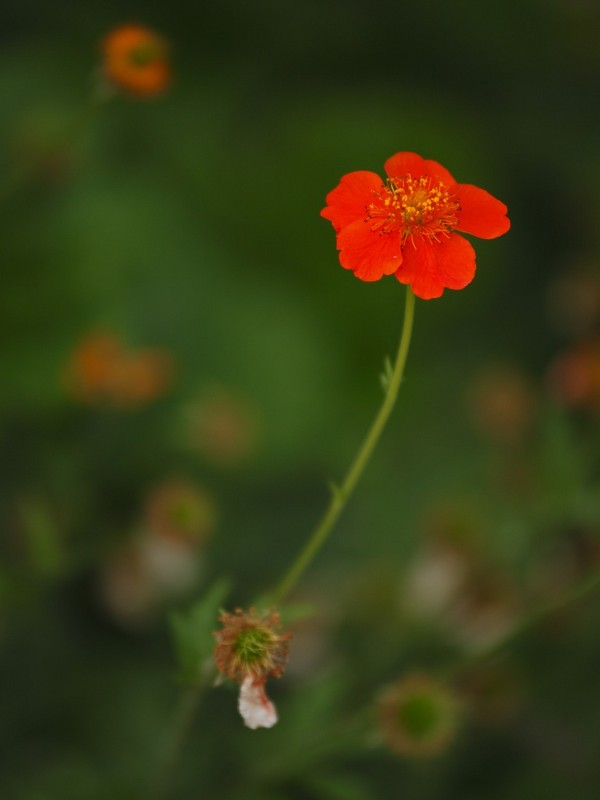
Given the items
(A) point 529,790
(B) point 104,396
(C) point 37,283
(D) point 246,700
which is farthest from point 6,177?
(A) point 529,790

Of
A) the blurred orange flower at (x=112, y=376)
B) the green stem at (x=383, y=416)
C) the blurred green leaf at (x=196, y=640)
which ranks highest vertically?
the blurred orange flower at (x=112, y=376)

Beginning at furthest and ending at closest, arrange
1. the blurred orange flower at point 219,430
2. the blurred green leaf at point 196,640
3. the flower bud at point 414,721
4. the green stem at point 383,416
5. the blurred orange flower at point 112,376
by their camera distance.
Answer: the blurred orange flower at point 219,430
the blurred orange flower at point 112,376
the flower bud at point 414,721
the blurred green leaf at point 196,640
the green stem at point 383,416

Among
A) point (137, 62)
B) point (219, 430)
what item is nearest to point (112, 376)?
point (219, 430)

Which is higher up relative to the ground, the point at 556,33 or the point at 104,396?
the point at 556,33

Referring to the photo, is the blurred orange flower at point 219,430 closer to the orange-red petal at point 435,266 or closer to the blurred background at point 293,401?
the blurred background at point 293,401

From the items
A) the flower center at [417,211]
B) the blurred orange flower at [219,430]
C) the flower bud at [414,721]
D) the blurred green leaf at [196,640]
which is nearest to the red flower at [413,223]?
the flower center at [417,211]

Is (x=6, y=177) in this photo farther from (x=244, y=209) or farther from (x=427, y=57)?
(x=427, y=57)

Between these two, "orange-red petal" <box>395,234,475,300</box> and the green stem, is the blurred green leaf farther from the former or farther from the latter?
"orange-red petal" <box>395,234,475,300</box>
